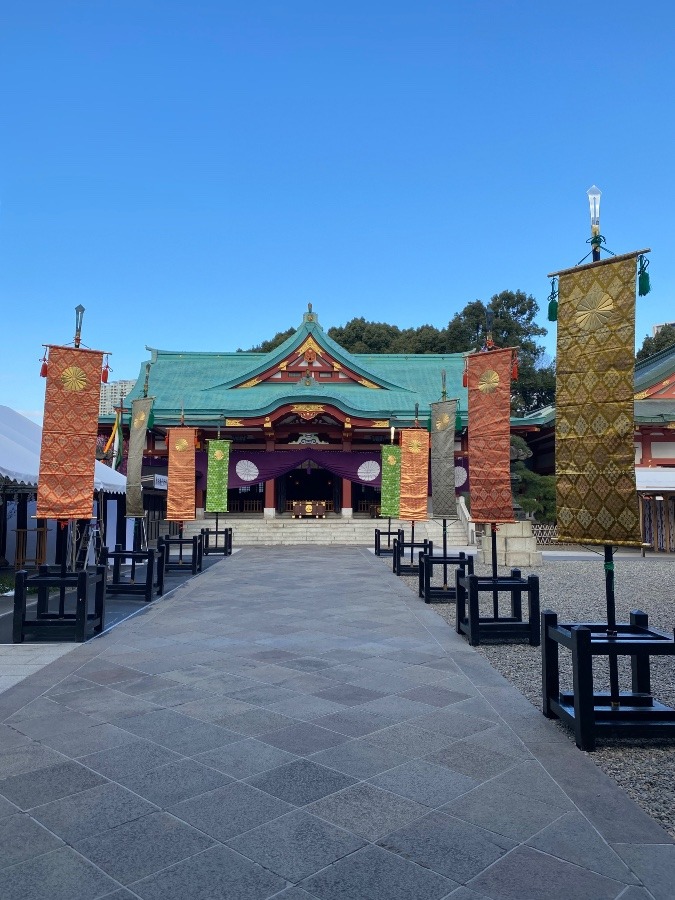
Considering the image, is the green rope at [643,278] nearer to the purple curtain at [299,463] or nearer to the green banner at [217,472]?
the green banner at [217,472]

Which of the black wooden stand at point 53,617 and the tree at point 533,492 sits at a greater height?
the tree at point 533,492

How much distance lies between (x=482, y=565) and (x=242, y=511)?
14.8 metres

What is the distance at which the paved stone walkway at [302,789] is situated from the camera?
2270 millimetres

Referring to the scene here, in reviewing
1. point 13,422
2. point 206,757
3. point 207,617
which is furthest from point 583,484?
point 13,422

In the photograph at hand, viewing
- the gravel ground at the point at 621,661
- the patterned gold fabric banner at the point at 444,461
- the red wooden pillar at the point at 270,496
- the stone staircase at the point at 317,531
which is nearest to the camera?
the gravel ground at the point at 621,661

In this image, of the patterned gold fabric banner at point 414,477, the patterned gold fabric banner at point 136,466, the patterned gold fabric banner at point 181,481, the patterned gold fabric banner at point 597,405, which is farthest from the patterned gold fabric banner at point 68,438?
the patterned gold fabric banner at point 414,477

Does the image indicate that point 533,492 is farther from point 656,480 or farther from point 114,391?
point 114,391

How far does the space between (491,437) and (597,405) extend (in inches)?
131

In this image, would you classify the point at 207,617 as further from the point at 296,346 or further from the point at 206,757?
the point at 296,346

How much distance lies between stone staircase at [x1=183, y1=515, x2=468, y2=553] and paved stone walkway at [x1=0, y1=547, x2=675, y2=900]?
50.8 feet

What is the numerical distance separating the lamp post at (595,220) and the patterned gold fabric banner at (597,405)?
17 cm

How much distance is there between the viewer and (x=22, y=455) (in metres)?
10.3

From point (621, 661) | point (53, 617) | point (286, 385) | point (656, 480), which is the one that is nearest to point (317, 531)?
point (286, 385)

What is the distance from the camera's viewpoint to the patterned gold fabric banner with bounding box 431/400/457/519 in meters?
10.4
